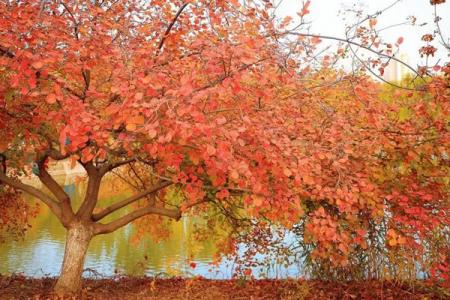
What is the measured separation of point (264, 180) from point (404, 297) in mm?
4247

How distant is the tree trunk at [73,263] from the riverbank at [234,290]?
0.67 ft

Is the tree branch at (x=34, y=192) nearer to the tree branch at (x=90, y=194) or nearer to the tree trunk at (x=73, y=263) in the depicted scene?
the tree branch at (x=90, y=194)

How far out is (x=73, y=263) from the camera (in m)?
8.02

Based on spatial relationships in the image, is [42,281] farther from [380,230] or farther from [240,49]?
[240,49]

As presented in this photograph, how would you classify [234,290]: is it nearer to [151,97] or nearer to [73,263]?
[73,263]

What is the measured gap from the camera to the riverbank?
812 centimetres

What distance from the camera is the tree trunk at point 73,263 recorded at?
315 inches

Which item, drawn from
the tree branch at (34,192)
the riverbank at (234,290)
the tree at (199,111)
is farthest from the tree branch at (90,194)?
the riverbank at (234,290)

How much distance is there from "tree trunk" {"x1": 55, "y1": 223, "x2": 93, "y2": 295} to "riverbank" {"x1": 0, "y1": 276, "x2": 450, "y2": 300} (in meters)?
0.21

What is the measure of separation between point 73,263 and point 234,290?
319cm

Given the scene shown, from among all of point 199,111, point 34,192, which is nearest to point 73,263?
point 34,192

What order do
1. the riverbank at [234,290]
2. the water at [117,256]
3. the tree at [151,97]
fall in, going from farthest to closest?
the water at [117,256] → the riverbank at [234,290] → the tree at [151,97]

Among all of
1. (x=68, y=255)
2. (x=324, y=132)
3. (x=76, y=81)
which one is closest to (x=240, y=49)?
(x=324, y=132)

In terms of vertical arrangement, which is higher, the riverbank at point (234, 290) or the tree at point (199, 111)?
the tree at point (199, 111)
